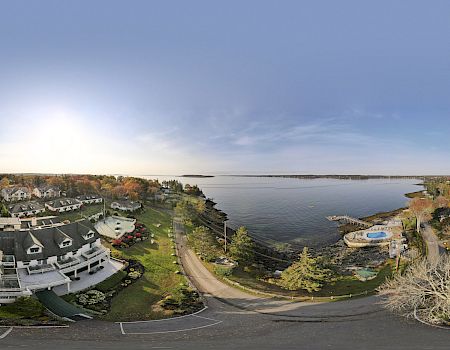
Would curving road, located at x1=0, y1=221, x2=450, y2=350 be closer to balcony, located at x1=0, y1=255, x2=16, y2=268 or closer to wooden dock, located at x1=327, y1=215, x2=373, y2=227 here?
balcony, located at x1=0, y1=255, x2=16, y2=268

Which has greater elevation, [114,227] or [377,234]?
[114,227]

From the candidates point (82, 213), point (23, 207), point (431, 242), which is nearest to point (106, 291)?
point (82, 213)

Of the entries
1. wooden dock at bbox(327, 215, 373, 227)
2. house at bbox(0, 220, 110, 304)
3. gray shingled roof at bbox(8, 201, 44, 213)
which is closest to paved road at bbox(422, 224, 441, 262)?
wooden dock at bbox(327, 215, 373, 227)

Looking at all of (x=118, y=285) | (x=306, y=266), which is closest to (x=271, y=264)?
(x=306, y=266)

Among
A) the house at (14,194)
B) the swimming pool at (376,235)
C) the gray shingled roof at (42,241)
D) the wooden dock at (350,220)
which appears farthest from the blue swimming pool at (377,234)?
the house at (14,194)

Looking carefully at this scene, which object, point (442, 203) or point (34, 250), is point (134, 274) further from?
point (442, 203)

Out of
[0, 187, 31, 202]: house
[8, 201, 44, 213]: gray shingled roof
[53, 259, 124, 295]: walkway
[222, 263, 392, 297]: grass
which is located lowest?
[222, 263, 392, 297]: grass
